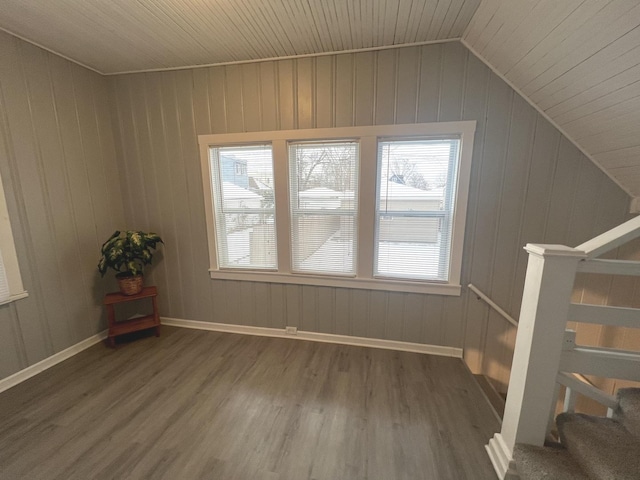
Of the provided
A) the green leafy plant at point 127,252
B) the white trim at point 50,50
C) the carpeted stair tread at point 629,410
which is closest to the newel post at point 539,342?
the carpeted stair tread at point 629,410

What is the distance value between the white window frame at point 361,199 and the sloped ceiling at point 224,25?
25.6 inches

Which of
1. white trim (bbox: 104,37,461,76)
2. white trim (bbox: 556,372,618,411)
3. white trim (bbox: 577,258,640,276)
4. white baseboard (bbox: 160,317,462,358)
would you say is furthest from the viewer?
white baseboard (bbox: 160,317,462,358)

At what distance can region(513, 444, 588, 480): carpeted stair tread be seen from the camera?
3.70ft

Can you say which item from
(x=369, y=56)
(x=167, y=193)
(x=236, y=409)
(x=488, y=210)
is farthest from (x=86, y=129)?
(x=488, y=210)

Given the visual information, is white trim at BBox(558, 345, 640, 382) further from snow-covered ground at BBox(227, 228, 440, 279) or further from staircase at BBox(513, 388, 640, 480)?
snow-covered ground at BBox(227, 228, 440, 279)

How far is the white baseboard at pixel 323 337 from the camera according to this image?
2436 mm

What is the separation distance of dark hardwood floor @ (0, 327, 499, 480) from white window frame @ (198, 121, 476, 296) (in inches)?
27.3

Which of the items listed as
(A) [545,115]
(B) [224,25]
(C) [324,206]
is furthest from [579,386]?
(B) [224,25]

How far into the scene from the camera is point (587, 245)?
46.4 inches

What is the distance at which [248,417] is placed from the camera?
1744 millimetres

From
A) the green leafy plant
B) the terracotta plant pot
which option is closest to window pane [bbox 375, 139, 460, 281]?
the green leafy plant

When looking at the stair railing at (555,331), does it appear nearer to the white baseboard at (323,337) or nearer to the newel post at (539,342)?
the newel post at (539,342)

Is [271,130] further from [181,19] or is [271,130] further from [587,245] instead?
[587,245]

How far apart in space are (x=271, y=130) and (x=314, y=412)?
2365 mm
